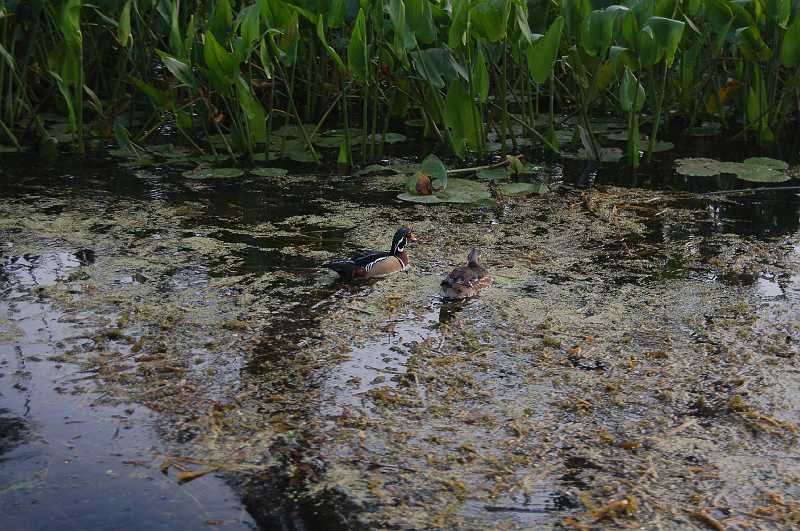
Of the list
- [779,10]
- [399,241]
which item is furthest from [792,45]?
[399,241]

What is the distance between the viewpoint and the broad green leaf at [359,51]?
206 inches

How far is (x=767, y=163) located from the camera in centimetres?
601

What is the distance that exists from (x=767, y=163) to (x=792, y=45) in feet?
2.24

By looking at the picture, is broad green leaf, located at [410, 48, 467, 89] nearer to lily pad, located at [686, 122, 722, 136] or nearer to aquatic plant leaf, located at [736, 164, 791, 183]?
aquatic plant leaf, located at [736, 164, 791, 183]

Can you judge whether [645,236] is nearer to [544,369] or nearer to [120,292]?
[544,369]

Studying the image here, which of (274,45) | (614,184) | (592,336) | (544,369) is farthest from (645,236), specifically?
(274,45)

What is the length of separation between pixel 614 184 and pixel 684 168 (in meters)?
0.54

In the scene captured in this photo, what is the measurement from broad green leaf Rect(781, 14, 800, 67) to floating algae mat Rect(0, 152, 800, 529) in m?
1.00

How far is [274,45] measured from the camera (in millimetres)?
5355

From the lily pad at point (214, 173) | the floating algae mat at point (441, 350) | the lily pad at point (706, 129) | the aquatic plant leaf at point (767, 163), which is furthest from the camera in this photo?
the lily pad at point (706, 129)

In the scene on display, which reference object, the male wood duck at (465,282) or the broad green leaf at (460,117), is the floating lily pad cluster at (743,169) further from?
the male wood duck at (465,282)

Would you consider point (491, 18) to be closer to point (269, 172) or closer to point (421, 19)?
point (421, 19)

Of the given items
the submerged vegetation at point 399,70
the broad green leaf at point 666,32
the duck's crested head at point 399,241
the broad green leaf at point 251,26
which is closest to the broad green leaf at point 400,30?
the submerged vegetation at point 399,70

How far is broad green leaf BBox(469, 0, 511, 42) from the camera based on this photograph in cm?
520
